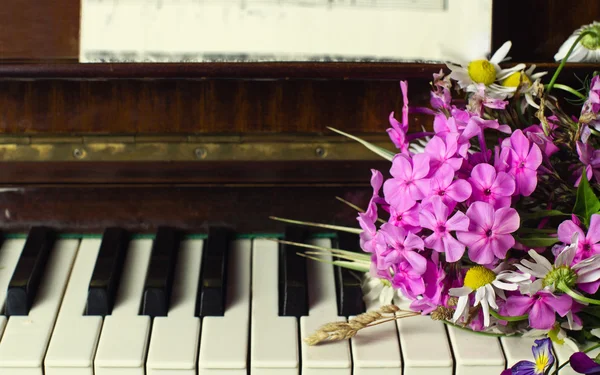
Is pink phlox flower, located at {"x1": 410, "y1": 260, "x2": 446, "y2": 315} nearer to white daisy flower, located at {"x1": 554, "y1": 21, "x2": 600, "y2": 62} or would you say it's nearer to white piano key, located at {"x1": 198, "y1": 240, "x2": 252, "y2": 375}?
white piano key, located at {"x1": 198, "y1": 240, "x2": 252, "y2": 375}

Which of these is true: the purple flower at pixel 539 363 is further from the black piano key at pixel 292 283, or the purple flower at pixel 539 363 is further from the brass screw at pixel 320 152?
the brass screw at pixel 320 152

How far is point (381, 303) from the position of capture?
1.35 meters

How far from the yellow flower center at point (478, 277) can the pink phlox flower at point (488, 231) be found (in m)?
0.04

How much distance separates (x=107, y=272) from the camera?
Result: 4.49ft

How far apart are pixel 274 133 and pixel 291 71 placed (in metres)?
0.15

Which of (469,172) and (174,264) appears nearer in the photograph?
(469,172)

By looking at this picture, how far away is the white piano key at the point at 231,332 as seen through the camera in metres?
1.25

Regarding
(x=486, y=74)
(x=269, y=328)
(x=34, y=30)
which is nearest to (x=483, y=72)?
(x=486, y=74)

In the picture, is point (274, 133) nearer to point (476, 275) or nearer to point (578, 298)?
point (476, 275)

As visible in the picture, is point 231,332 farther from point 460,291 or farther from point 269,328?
point 460,291

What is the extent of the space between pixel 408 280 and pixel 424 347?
0.67 feet

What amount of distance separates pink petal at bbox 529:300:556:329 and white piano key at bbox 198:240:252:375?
0.44 meters

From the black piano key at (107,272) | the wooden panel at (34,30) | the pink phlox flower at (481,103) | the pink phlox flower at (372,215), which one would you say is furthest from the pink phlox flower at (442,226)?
the wooden panel at (34,30)

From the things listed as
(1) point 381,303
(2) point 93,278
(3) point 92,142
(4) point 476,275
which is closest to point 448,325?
(1) point 381,303
